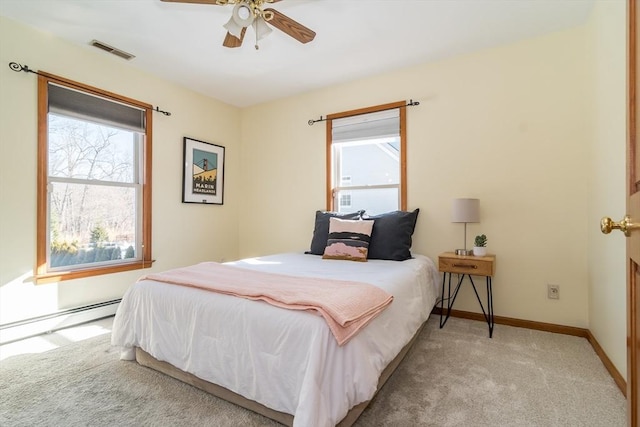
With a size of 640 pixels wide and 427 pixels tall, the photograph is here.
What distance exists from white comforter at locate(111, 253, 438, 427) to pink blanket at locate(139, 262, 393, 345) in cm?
4

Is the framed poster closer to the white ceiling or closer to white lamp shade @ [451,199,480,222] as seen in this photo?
the white ceiling

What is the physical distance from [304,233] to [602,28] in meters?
3.20

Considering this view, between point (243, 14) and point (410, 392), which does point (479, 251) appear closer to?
point (410, 392)

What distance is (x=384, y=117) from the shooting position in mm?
3426

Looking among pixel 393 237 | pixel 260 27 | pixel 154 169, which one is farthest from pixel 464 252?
pixel 154 169

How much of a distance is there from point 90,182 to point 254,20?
2.26 metres

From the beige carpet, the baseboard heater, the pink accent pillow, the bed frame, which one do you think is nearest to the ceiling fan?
the pink accent pillow

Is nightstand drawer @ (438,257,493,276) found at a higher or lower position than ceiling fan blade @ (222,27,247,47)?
lower

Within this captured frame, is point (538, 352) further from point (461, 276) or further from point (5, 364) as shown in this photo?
point (5, 364)

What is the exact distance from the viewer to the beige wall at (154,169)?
8.08ft

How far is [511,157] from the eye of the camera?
2797 mm

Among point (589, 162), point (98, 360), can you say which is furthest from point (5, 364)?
point (589, 162)

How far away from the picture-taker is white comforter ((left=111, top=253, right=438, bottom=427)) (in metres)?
1.27

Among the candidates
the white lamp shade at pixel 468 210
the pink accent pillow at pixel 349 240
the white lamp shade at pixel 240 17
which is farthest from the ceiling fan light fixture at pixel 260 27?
the white lamp shade at pixel 468 210
